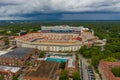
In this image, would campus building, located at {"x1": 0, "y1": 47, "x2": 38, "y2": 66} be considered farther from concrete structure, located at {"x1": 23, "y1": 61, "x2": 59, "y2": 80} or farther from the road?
the road

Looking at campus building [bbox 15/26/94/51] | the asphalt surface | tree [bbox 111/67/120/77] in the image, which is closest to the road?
the asphalt surface

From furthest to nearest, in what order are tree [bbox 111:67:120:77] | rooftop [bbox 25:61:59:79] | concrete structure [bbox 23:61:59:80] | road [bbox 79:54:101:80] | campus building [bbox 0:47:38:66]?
campus building [bbox 0:47:38:66]
road [bbox 79:54:101:80]
rooftop [bbox 25:61:59:79]
tree [bbox 111:67:120:77]
concrete structure [bbox 23:61:59:80]

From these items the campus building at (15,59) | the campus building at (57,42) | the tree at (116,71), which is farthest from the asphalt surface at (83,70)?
the campus building at (15,59)

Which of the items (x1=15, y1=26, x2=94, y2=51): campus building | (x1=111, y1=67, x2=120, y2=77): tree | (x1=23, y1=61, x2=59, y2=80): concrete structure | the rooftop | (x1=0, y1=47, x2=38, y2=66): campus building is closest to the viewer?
(x1=23, y1=61, x2=59, y2=80): concrete structure

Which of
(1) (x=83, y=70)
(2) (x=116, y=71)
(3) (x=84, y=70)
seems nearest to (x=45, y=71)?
(1) (x=83, y=70)

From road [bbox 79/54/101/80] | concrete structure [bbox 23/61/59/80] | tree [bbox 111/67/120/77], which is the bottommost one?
road [bbox 79/54/101/80]

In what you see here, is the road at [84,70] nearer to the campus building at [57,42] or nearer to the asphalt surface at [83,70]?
the asphalt surface at [83,70]

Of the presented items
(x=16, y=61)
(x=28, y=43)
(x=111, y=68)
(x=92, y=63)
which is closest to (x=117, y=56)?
(x=92, y=63)

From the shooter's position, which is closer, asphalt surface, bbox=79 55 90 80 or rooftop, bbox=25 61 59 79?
rooftop, bbox=25 61 59 79

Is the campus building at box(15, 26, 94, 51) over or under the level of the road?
over
